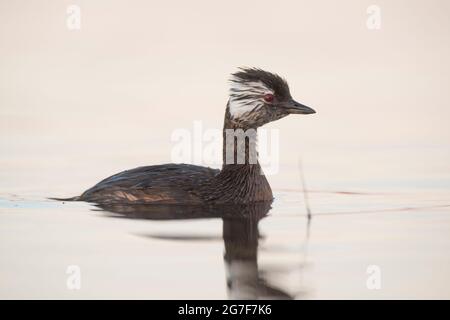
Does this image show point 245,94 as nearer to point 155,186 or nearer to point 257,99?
point 257,99

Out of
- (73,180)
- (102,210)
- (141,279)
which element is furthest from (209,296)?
(73,180)

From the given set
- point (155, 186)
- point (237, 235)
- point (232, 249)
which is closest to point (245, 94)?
point (155, 186)

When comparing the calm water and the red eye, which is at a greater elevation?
the red eye

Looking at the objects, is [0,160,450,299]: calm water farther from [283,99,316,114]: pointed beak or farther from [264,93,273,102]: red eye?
[264,93,273,102]: red eye

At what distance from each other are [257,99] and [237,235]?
9.66 ft

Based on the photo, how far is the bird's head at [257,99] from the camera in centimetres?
1548

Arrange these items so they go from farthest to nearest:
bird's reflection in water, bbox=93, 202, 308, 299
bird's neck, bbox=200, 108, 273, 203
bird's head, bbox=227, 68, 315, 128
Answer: bird's head, bbox=227, 68, 315, 128 < bird's neck, bbox=200, 108, 273, 203 < bird's reflection in water, bbox=93, 202, 308, 299

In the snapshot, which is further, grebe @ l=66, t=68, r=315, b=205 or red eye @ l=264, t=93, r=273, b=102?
red eye @ l=264, t=93, r=273, b=102

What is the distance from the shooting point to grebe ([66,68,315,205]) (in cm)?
1516

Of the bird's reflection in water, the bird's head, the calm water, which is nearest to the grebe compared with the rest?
the bird's head

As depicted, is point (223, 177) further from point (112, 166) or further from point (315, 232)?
point (112, 166)

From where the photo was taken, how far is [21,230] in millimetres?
13555

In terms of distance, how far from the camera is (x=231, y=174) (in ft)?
50.5

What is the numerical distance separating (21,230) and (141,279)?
3.06 m
